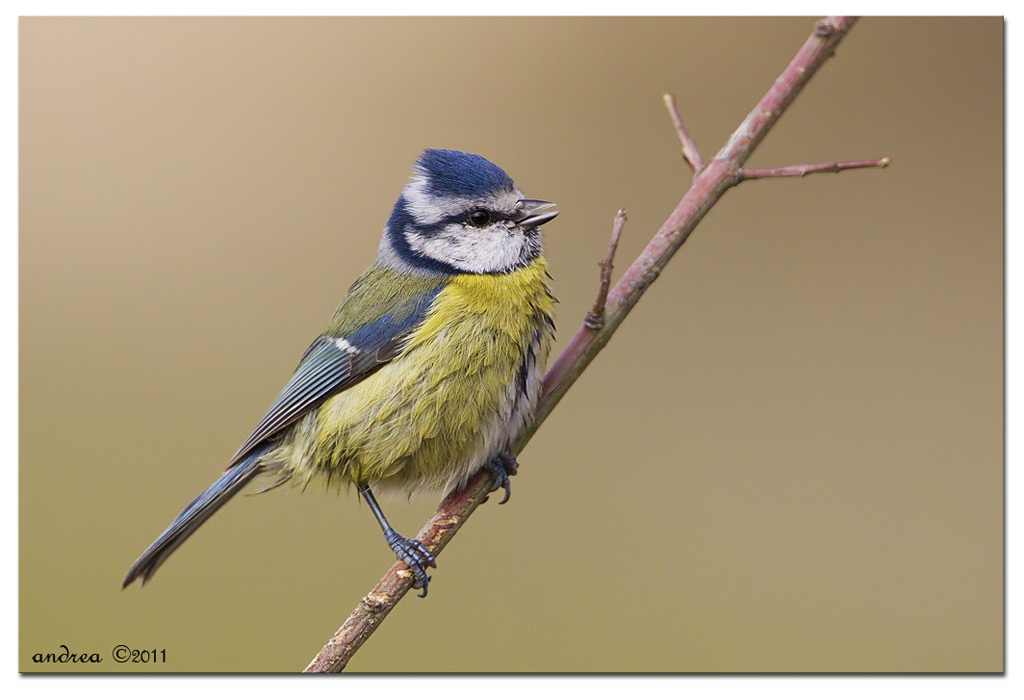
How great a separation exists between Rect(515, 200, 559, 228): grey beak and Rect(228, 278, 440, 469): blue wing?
21 centimetres

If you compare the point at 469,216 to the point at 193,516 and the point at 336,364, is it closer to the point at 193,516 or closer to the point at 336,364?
the point at 336,364

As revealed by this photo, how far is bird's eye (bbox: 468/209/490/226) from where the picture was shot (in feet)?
5.13

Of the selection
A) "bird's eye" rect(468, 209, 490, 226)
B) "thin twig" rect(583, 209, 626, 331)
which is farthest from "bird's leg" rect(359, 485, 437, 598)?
"bird's eye" rect(468, 209, 490, 226)

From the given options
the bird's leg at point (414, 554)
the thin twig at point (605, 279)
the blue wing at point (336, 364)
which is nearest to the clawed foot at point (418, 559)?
the bird's leg at point (414, 554)

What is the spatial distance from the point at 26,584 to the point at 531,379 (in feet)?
3.20

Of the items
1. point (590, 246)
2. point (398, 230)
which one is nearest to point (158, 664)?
point (398, 230)

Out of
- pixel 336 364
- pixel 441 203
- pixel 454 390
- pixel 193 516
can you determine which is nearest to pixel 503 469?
pixel 454 390

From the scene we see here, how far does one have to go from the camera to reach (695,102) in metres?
2.38

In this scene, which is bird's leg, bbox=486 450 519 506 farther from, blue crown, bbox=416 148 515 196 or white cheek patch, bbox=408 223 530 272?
blue crown, bbox=416 148 515 196

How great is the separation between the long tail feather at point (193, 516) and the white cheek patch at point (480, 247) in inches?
21.8

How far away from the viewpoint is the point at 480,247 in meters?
1.58

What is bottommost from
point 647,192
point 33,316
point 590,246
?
point 33,316

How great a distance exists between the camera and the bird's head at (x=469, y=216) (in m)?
1.55

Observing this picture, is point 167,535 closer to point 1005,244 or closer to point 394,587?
point 394,587
